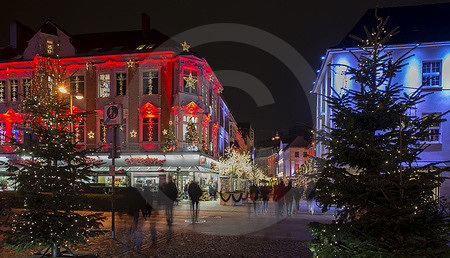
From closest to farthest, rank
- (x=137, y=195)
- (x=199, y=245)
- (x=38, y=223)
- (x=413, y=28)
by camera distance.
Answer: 1. (x=38, y=223)
2. (x=199, y=245)
3. (x=137, y=195)
4. (x=413, y=28)

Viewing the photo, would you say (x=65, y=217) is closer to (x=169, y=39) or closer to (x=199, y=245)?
(x=199, y=245)

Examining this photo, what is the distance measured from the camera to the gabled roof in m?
→ 26.9

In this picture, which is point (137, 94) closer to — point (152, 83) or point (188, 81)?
point (152, 83)

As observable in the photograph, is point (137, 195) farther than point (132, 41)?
No

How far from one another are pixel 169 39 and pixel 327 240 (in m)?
31.6

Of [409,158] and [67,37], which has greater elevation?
[67,37]

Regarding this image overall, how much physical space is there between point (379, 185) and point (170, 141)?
26.7 metres

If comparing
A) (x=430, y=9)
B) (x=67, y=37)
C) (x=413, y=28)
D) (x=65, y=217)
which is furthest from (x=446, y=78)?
(x=67, y=37)

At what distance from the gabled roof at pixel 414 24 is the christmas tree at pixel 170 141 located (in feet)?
49.4

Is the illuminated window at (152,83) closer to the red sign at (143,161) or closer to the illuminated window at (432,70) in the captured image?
the red sign at (143,161)

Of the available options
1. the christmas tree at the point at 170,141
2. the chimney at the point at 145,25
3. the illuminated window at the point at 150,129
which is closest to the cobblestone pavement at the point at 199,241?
the christmas tree at the point at 170,141

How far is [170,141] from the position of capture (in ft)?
102

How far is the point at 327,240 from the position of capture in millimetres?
5977

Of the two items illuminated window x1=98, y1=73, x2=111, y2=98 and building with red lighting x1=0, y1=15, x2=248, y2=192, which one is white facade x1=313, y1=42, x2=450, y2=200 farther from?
illuminated window x1=98, y1=73, x2=111, y2=98
